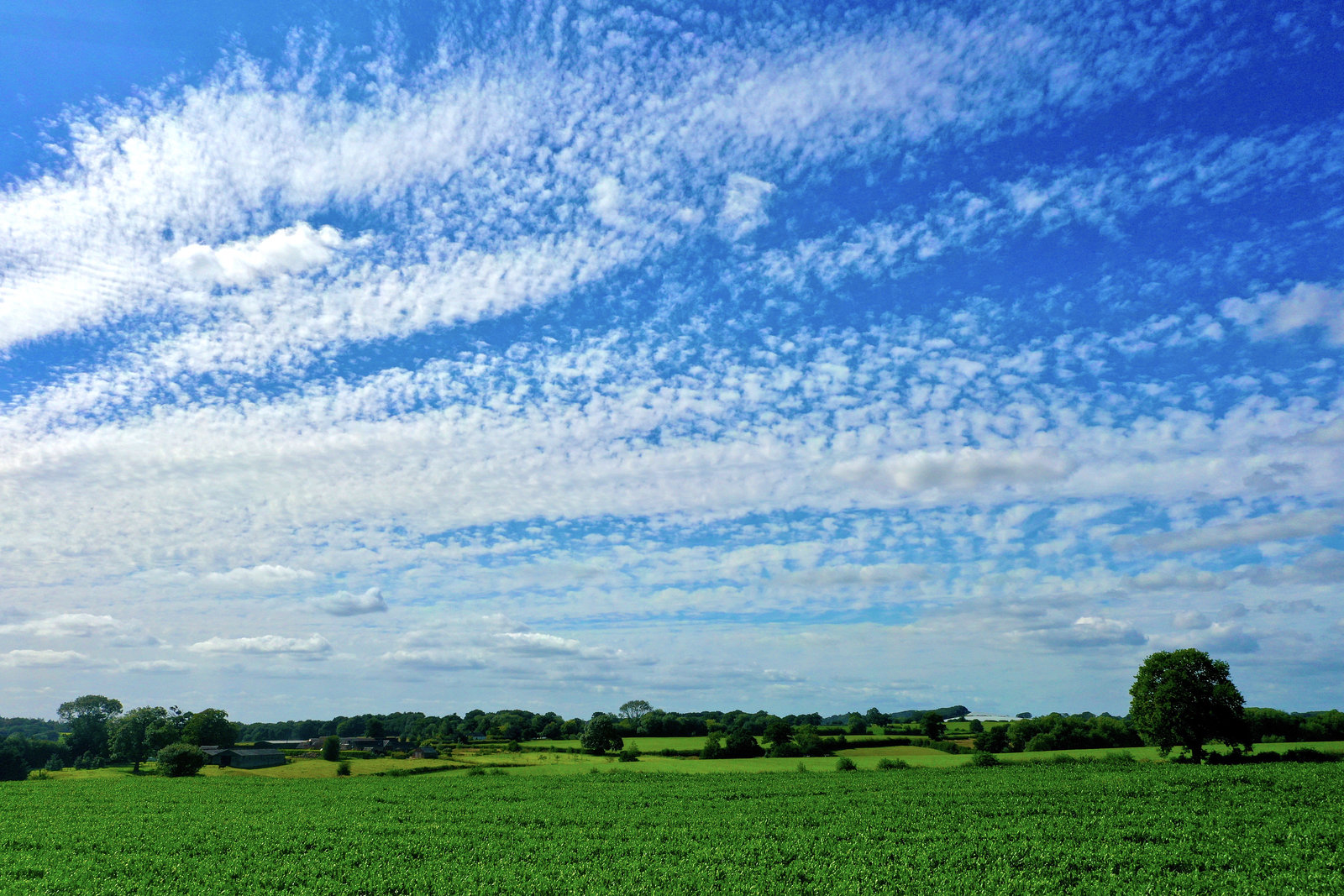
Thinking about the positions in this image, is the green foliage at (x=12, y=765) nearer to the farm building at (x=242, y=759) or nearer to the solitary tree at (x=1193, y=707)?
the farm building at (x=242, y=759)

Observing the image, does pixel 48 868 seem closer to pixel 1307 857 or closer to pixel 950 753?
pixel 1307 857

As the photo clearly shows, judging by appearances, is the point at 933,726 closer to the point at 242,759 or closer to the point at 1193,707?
the point at 1193,707

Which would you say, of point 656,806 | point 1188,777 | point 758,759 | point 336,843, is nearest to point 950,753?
point 758,759

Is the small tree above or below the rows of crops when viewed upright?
below

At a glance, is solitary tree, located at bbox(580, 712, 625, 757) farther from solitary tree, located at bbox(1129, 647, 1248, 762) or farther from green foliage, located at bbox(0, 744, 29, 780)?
green foliage, located at bbox(0, 744, 29, 780)

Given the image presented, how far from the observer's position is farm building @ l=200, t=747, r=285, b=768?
358 ft

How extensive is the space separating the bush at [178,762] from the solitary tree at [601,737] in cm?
5030

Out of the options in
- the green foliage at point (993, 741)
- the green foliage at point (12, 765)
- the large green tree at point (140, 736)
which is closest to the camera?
the green foliage at point (993, 741)

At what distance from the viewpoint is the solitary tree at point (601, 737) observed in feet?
358

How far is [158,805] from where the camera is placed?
5278 centimetres

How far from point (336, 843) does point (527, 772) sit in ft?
152

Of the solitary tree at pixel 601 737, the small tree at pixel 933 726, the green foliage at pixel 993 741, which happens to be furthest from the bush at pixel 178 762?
the green foliage at pixel 993 741

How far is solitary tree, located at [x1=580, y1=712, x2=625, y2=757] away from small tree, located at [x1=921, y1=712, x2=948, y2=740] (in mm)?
46596

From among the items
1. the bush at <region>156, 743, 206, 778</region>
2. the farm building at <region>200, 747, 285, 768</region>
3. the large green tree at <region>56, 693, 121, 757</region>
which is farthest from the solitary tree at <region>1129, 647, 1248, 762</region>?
the large green tree at <region>56, 693, 121, 757</region>
